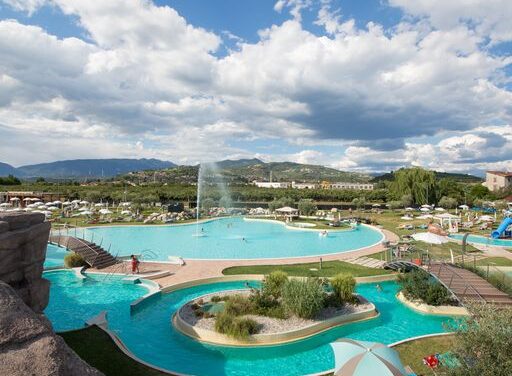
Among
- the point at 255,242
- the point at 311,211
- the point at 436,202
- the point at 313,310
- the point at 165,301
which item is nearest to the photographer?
the point at 313,310

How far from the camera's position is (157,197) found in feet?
207

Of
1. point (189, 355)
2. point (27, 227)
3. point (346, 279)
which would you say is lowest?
point (189, 355)

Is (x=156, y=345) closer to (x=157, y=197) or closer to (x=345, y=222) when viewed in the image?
(x=345, y=222)

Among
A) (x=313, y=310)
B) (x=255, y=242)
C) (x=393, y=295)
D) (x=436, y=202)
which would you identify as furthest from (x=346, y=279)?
(x=436, y=202)

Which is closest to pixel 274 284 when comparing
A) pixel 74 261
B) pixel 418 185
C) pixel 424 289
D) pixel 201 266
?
pixel 424 289

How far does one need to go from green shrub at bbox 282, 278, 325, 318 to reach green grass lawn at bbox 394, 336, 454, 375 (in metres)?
3.01

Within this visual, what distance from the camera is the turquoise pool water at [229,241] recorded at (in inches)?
1065

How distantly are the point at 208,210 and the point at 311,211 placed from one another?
49.3ft

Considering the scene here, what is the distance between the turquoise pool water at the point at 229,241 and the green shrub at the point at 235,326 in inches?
495

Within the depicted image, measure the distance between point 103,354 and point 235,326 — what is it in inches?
158

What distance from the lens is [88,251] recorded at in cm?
2141

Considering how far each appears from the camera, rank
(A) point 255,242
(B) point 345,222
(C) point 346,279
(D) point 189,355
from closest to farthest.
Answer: (D) point 189,355, (C) point 346,279, (A) point 255,242, (B) point 345,222

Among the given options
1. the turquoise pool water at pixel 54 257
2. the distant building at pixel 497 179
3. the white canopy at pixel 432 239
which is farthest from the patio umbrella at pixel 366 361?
the distant building at pixel 497 179

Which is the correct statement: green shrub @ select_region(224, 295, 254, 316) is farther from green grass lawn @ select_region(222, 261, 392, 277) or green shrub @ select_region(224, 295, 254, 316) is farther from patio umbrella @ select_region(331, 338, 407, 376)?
green grass lawn @ select_region(222, 261, 392, 277)
